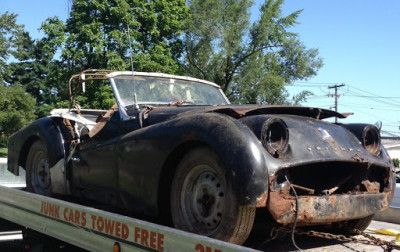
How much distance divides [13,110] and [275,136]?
36.7 metres

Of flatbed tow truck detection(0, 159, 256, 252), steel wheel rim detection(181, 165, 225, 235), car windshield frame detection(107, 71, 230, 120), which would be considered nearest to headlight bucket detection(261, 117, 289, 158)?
steel wheel rim detection(181, 165, 225, 235)

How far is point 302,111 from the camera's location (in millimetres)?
3574

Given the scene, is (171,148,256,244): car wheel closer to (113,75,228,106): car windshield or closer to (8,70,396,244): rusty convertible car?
(8,70,396,244): rusty convertible car

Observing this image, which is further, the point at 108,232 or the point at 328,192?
the point at 328,192

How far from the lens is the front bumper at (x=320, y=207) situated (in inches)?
105

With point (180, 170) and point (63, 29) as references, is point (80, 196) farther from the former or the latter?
point (63, 29)

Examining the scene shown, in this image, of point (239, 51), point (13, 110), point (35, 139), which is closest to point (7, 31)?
point (13, 110)

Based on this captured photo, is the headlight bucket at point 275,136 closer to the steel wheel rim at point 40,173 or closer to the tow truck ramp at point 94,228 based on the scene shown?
the tow truck ramp at point 94,228

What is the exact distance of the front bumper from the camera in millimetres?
2656

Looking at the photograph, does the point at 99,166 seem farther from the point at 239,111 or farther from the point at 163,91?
the point at 239,111

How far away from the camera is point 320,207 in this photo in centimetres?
280

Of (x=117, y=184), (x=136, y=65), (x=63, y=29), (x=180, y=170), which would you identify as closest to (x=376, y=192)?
(x=180, y=170)

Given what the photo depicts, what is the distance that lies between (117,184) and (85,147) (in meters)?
0.74

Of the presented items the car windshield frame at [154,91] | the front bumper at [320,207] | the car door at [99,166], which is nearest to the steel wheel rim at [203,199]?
the front bumper at [320,207]
